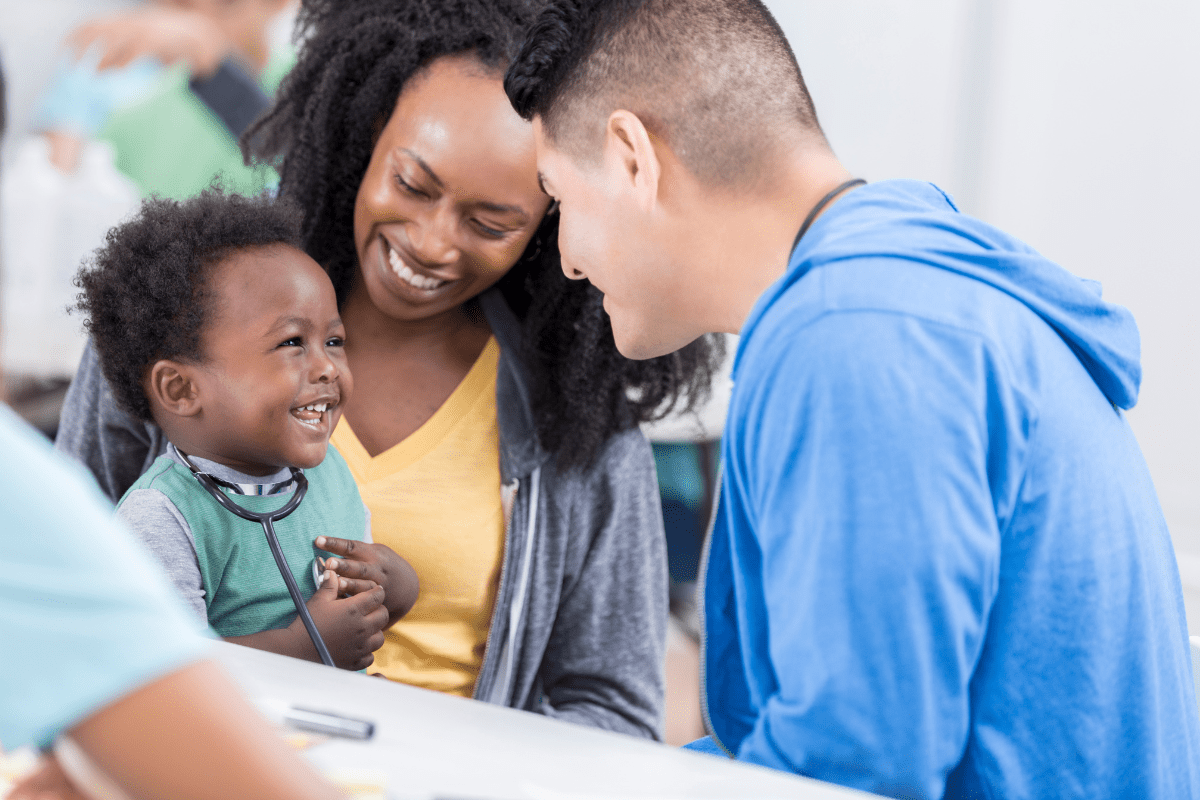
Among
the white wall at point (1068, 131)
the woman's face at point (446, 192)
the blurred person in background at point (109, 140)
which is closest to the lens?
the woman's face at point (446, 192)

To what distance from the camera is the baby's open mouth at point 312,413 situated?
1.12 meters

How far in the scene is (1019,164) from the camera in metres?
2.45

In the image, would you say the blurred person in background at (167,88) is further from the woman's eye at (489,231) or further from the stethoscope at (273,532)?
the stethoscope at (273,532)

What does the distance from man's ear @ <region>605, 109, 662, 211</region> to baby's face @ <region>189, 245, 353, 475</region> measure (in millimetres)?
378

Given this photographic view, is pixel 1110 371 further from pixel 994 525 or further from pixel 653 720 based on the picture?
pixel 653 720

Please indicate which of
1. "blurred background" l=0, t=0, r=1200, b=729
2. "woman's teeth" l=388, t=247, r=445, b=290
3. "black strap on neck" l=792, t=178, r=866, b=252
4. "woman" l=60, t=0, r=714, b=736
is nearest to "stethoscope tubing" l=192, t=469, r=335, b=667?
"woman" l=60, t=0, r=714, b=736

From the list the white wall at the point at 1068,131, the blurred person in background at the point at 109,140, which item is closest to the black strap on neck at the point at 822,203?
the white wall at the point at 1068,131

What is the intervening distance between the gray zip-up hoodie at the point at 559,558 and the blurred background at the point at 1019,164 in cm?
42

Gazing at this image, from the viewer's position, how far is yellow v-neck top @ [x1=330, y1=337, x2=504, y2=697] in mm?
1290

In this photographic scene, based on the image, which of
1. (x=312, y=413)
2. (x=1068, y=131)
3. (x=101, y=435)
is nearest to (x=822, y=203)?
(x=312, y=413)

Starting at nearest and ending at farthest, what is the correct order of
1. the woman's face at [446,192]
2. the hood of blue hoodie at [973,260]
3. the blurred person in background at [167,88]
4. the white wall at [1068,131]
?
the hood of blue hoodie at [973,260]
the woman's face at [446,192]
the white wall at [1068,131]
the blurred person in background at [167,88]

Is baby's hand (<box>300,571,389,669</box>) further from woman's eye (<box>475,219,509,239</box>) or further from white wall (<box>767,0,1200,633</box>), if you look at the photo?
white wall (<box>767,0,1200,633</box>)

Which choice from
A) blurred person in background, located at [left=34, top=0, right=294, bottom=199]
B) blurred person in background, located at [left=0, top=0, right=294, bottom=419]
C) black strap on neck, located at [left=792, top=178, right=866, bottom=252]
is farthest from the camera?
blurred person in background, located at [left=34, top=0, right=294, bottom=199]

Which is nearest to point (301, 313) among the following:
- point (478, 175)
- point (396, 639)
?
point (478, 175)
